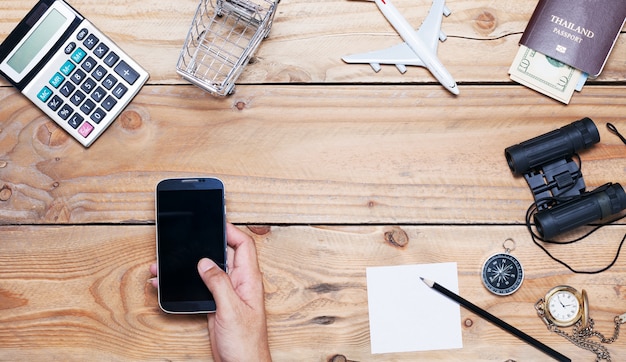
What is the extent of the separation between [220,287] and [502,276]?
1.47ft

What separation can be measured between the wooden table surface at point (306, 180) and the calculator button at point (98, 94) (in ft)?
0.17

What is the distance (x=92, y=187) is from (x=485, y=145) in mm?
652

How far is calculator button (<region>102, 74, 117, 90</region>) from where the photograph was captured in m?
1.10

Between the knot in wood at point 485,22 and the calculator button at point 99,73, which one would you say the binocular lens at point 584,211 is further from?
the calculator button at point 99,73

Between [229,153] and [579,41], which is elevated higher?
[579,41]

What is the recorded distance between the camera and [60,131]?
1.11 metres

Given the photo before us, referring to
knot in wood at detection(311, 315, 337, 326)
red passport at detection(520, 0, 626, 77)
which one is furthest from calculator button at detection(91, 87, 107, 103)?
red passport at detection(520, 0, 626, 77)

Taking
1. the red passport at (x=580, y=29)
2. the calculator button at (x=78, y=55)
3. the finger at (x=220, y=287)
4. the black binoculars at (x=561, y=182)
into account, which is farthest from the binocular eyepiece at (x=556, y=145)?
the calculator button at (x=78, y=55)

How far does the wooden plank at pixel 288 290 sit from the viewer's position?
1.09 m

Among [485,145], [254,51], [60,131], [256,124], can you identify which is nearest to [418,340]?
[485,145]

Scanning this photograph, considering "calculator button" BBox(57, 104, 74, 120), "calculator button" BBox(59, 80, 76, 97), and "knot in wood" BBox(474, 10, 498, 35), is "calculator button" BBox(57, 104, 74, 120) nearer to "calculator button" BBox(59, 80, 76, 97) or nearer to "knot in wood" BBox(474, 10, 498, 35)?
"calculator button" BBox(59, 80, 76, 97)

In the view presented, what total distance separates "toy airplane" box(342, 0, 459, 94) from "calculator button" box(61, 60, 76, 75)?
1.47 feet

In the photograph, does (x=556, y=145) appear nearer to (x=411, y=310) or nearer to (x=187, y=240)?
(x=411, y=310)

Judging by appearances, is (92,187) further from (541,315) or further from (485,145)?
(541,315)
